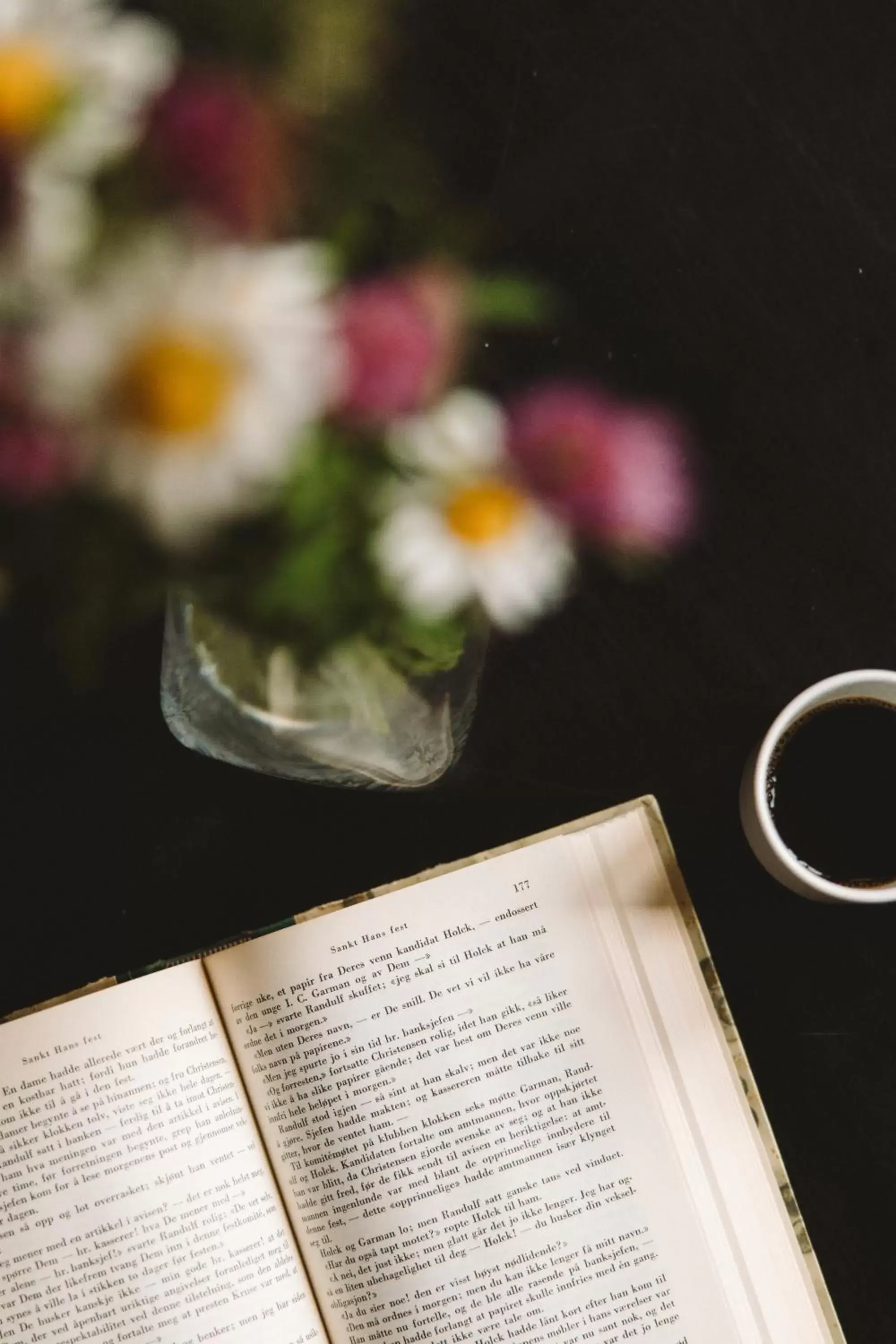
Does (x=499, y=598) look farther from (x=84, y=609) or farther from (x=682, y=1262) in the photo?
(x=682, y=1262)

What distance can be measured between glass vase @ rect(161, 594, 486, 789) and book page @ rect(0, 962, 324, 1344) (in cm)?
12

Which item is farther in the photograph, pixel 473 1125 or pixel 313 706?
pixel 473 1125

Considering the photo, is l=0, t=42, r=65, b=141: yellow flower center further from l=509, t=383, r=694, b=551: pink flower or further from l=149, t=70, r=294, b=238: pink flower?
l=509, t=383, r=694, b=551: pink flower

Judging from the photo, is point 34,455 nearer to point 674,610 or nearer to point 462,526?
point 462,526

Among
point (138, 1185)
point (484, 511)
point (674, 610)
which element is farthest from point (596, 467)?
point (138, 1185)

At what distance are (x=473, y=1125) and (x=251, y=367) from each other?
0.45m

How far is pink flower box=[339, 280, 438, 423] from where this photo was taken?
0.27 metres

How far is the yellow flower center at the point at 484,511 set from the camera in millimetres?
302

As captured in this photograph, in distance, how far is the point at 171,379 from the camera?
0.23m

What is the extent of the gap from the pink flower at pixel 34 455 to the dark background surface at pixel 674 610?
347 mm

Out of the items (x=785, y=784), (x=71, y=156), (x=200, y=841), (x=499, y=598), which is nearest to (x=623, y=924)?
(x=785, y=784)

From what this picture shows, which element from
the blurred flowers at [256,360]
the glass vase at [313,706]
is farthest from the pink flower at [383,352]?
the glass vase at [313,706]

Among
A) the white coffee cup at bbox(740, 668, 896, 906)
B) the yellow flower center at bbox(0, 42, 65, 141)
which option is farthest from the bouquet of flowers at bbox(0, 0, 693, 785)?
the white coffee cup at bbox(740, 668, 896, 906)

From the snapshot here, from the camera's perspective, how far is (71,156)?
0.81 feet
